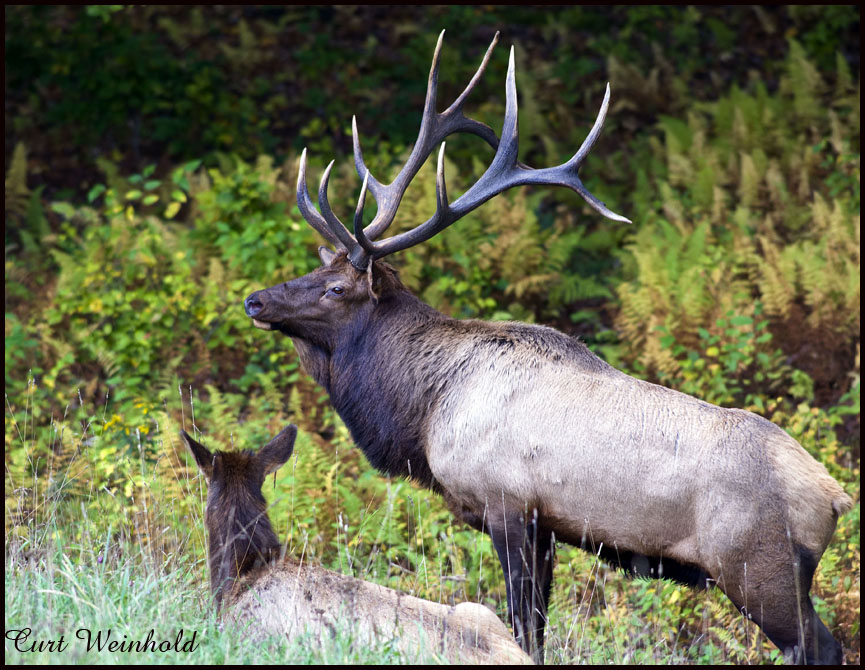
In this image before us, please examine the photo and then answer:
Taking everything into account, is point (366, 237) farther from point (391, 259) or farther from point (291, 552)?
point (391, 259)

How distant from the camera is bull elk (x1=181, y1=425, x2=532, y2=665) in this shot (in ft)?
16.0

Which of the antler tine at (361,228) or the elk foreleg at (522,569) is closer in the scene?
the elk foreleg at (522,569)

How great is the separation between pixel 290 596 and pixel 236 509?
1.93 feet

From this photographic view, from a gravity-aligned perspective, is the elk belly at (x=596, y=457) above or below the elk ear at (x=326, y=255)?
below

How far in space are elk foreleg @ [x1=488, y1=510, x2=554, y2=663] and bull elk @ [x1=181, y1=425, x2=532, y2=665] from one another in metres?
0.63

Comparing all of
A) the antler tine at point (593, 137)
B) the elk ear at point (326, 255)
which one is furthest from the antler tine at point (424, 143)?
the antler tine at point (593, 137)

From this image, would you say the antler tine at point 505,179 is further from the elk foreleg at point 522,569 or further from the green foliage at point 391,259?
the elk foreleg at point 522,569

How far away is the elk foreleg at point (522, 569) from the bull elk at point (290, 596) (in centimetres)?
63

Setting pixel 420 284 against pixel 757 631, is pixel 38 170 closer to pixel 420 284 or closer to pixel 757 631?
pixel 420 284

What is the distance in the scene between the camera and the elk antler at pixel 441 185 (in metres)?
6.63

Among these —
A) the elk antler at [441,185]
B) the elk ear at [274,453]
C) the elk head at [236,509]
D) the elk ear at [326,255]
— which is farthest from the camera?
the elk ear at [326,255]

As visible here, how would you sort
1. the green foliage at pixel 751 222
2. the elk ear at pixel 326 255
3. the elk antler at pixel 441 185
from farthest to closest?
1. the green foliage at pixel 751 222
2. the elk ear at pixel 326 255
3. the elk antler at pixel 441 185
